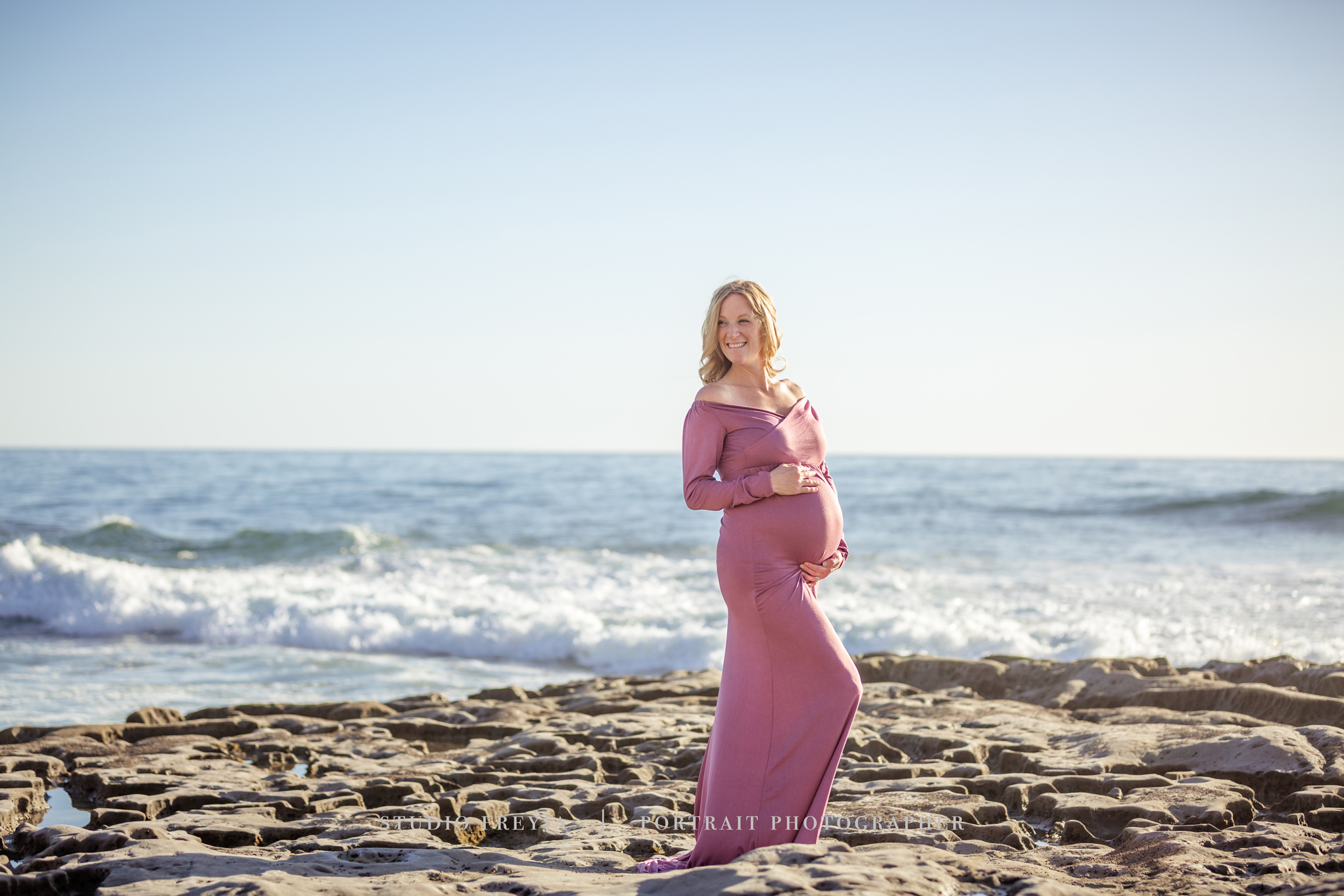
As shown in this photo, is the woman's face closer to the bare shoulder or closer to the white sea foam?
the bare shoulder

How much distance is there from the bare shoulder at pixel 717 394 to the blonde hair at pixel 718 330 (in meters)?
0.07

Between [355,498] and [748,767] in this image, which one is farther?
[355,498]

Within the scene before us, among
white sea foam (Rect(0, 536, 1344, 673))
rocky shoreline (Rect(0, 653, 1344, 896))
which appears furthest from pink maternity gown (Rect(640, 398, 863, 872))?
white sea foam (Rect(0, 536, 1344, 673))

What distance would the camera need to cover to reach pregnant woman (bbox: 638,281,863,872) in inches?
147

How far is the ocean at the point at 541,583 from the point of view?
1069 centimetres

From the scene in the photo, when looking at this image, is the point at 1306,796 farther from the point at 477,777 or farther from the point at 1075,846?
the point at 477,777

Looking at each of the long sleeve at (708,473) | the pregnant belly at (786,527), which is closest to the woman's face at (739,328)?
the long sleeve at (708,473)

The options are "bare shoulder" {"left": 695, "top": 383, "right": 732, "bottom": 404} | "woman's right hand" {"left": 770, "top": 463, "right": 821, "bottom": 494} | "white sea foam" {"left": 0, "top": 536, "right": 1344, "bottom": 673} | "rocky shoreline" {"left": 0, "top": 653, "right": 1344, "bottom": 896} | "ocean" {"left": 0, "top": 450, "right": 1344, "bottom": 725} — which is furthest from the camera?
"white sea foam" {"left": 0, "top": 536, "right": 1344, "bottom": 673}

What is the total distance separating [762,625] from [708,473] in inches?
25.1

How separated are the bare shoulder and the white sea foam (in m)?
7.84

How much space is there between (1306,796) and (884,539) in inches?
643

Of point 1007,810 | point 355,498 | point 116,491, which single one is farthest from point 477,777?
point 116,491

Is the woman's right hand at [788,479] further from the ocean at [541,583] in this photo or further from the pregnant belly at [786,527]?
the ocean at [541,583]

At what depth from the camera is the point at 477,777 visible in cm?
573
